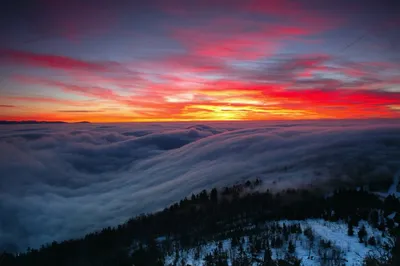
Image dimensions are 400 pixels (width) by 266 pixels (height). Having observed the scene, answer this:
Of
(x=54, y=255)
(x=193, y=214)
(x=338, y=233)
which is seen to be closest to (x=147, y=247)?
(x=54, y=255)

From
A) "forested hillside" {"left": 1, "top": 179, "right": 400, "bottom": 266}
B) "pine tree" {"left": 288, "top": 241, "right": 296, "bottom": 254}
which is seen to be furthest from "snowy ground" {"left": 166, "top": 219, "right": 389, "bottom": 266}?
"pine tree" {"left": 288, "top": 241, "right": 296, "bottom": 254}

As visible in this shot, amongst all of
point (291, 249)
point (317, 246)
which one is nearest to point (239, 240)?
point (291, 249)

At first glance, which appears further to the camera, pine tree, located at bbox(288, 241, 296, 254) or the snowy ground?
pine tree, located at bbox(288, 241, 296, 254)

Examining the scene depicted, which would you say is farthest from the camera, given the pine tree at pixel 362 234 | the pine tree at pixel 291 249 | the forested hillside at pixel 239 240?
the pine tree at pixel 362 234

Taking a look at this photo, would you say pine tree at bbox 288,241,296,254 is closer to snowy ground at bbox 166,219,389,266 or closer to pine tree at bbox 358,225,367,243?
snowy ground at bbox 166,219,389,266

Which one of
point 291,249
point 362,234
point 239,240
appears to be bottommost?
point 362,234

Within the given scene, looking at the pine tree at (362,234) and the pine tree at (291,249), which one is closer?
the pine tree at (291,249)

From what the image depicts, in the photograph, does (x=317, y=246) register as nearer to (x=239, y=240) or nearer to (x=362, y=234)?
(x=362, y=234)

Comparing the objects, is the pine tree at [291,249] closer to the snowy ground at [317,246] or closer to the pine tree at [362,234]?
the snowy ground at [317,246]

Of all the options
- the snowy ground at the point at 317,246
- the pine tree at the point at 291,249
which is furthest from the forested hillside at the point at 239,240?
the pine tree at the point at 291,249

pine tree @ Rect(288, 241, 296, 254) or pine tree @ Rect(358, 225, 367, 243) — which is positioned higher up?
pine tree @ Rect(288, 241, 296, 254)
